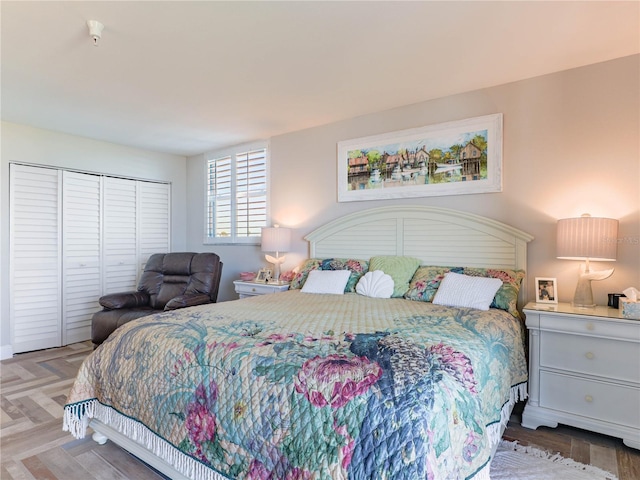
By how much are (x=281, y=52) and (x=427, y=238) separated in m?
1.82

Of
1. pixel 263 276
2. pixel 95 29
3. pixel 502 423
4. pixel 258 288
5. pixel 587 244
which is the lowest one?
pixel 502 423

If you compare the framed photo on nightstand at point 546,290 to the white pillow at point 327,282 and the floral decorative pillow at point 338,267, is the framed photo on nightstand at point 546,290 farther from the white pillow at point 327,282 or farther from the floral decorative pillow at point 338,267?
the white pillow at point 327,282

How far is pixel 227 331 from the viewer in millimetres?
1732

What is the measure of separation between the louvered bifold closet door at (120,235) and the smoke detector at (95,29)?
264cm

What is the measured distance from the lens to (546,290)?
240 cm

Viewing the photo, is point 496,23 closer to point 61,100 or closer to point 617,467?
point 617,467

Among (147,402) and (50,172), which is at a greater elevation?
(50,172)

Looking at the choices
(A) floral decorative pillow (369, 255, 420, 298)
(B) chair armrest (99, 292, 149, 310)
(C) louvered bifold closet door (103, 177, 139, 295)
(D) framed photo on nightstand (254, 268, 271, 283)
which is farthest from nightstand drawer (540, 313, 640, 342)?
(C) louvered bifold closet door (103, 177, 139, 295)

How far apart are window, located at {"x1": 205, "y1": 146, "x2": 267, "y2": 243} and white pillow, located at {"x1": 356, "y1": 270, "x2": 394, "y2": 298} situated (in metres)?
1.71

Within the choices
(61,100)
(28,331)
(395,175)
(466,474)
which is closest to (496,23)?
(395,175)

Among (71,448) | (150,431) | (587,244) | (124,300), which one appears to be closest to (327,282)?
(150,431)

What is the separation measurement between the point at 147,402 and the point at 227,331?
49 cm

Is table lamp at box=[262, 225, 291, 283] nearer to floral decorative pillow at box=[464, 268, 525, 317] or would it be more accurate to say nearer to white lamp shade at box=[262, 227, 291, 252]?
white lamp shade at box=[262, 227, 291, 252]

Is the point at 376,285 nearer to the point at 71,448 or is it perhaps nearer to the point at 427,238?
the point at 427,238
